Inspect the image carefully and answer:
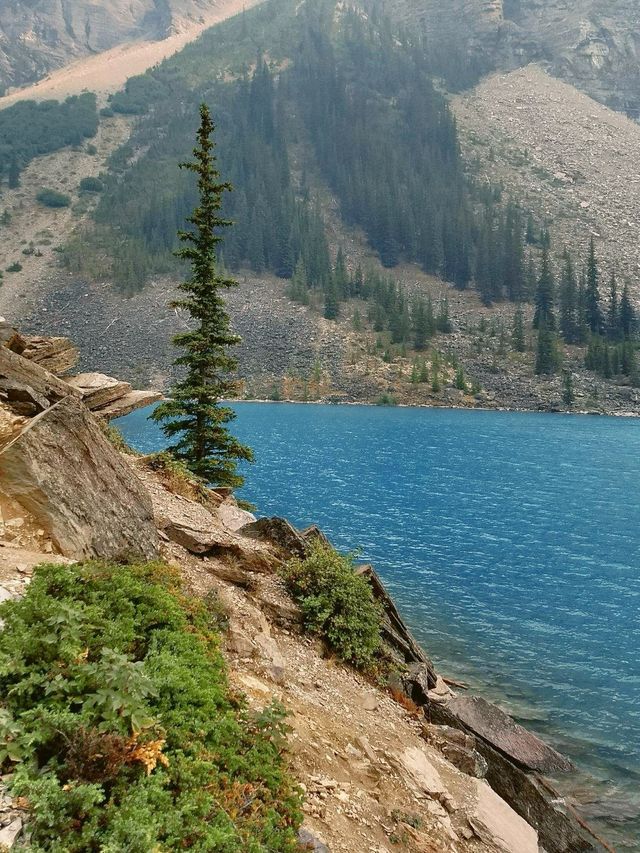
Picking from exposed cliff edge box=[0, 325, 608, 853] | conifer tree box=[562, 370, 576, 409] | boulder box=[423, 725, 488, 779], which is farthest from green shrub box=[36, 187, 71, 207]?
boulder box=[423, 725, 488, 779]

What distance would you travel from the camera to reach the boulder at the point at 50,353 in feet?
47.0

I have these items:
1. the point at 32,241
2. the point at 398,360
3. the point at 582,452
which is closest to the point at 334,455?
the point at 582,452

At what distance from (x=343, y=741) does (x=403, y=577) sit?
17985mm

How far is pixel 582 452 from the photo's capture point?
61500 mm

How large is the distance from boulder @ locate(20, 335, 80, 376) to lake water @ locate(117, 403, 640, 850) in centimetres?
1475

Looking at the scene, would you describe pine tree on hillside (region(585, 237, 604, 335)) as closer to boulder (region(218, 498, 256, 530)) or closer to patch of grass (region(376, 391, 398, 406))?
patch of grass (region(376, 391, 398, 406))

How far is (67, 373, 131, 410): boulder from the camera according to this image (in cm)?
1598

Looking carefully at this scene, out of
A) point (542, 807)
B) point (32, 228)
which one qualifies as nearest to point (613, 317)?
point (542, 807)

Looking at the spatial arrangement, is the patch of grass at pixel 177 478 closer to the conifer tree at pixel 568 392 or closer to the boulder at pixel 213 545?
the boulder at pixel 213 545

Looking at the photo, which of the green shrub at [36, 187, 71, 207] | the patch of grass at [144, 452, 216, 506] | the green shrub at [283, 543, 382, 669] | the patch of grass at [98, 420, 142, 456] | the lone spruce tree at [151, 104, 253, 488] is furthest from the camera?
the green shrub at [36, 187, 71, 207]

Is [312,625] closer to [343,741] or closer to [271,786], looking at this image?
[343,741]

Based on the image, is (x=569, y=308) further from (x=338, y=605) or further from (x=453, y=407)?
→ (x=338, y=605)

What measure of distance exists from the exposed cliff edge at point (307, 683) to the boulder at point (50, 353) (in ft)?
0.17

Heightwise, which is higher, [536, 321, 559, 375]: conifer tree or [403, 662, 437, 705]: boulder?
[403, 662, 437, 705]: boulder
